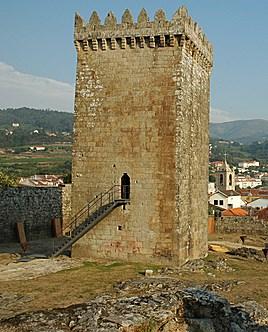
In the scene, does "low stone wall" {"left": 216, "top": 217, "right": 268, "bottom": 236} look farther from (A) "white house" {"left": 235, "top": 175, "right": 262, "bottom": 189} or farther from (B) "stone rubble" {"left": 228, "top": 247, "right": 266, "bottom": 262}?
(A) "white house" {"left": 235, "top": 175, "right": 262, "bottom": 189}

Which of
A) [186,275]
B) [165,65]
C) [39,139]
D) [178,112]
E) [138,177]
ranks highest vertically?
[39,139]

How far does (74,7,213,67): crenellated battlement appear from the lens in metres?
19.8

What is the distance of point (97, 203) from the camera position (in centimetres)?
2098

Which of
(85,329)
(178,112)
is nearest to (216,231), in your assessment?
(178,112)

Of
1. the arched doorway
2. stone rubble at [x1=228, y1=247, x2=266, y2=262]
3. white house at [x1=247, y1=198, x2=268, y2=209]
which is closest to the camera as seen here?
the arched doorway

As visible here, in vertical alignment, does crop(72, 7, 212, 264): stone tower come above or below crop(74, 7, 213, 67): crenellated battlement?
below

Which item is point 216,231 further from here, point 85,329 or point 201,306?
point 85,329

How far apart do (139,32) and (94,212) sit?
286 inches

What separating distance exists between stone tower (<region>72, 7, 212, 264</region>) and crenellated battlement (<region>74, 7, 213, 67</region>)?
1.5 inches

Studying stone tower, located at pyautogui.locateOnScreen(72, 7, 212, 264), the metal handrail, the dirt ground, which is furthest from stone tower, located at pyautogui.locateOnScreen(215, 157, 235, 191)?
the metal handrail

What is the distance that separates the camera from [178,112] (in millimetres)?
19781

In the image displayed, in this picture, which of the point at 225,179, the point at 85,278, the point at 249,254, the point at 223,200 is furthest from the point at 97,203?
the point at 225,179

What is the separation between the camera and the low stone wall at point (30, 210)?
2716 cm

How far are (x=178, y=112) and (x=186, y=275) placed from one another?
6003mm
